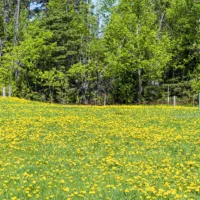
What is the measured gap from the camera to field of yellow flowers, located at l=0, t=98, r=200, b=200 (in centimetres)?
652

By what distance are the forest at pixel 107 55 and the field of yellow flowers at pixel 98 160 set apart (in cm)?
2073

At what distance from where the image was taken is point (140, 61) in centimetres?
3366

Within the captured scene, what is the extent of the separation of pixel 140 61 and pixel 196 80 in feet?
18.5

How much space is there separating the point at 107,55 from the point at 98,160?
2705 cm

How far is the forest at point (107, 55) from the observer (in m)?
34.6

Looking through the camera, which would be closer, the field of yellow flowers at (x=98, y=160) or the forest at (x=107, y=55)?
the field of yellow flowers at (x=98, y=160)

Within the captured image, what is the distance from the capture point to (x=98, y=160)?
351 inches

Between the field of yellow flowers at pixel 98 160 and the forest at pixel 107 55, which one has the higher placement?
the forest at pixel 107 55

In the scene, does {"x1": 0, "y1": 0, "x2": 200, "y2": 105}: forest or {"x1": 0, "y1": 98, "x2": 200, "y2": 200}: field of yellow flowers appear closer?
{"x1": 0, "y1": 98, "x2": 200, "y2": 200}: field of yellow flowers

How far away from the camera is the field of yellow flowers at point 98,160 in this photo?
6.52 metres

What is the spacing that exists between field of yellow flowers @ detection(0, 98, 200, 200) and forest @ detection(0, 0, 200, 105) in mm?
20733

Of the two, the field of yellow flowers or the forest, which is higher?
the forest

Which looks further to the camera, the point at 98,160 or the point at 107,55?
the point at 107,55

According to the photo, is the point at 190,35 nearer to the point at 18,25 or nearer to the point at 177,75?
the point at 177,75
